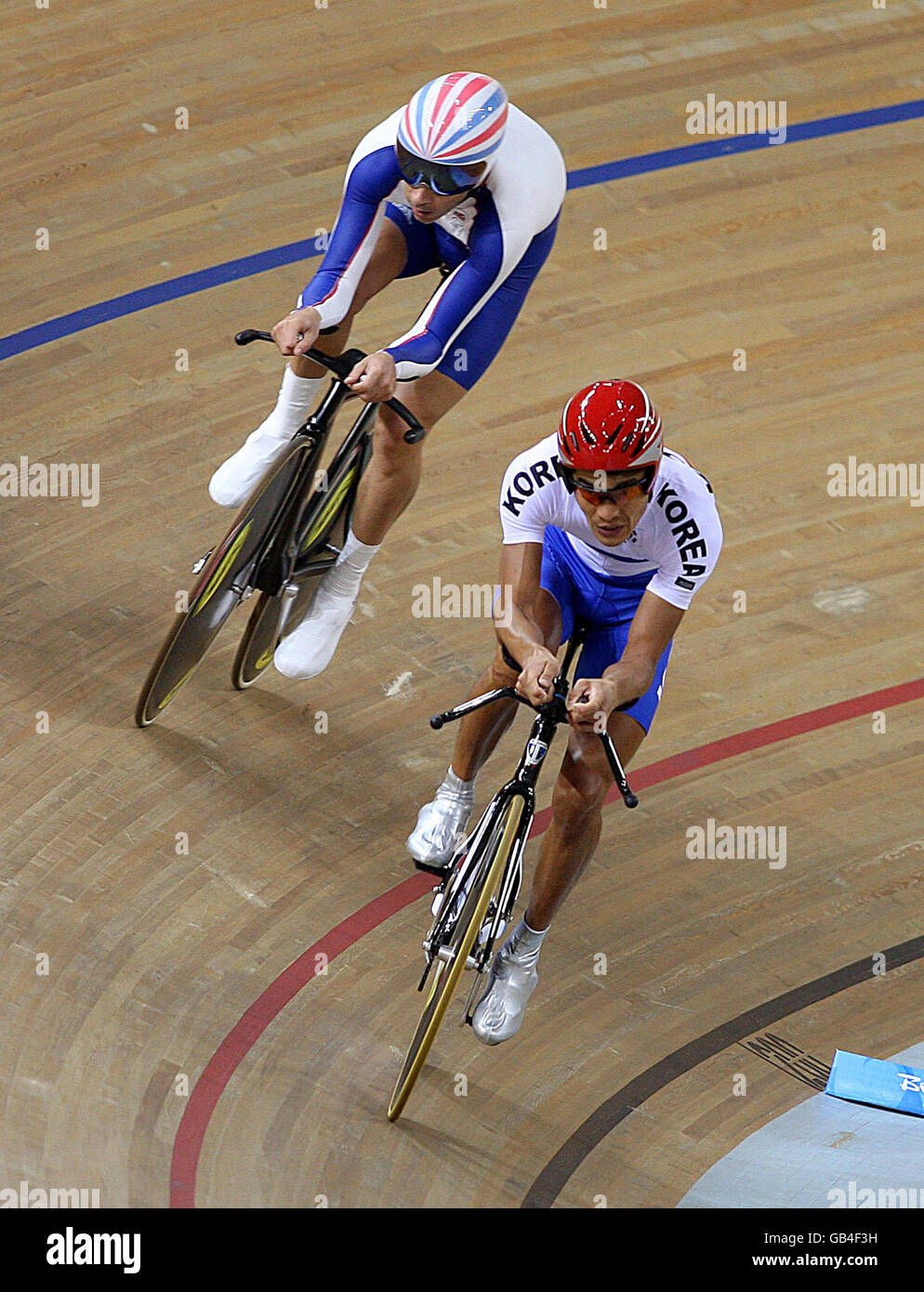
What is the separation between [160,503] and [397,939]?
1.60 m

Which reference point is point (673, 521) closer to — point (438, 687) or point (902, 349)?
point (438, 687)

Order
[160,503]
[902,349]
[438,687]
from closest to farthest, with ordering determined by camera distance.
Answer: [438,687], [160,503], [902,349]

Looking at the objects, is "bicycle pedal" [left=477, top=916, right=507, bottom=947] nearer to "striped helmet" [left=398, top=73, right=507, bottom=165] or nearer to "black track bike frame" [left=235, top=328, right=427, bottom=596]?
"black track bike frame" [left=235, top=328, right=427, bottom=596]

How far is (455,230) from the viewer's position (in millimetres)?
3648

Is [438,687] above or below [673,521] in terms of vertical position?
below

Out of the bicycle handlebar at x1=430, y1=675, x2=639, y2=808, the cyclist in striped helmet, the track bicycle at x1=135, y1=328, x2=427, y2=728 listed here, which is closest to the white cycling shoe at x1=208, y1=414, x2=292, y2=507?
the cyclist in striped helmet

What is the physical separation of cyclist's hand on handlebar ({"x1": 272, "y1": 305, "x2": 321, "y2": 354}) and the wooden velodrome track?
1015 mm

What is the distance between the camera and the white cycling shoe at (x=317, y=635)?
13.0ft

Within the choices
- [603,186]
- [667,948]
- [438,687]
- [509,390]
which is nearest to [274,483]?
[438,687]

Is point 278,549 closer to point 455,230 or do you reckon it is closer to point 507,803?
point 455,230

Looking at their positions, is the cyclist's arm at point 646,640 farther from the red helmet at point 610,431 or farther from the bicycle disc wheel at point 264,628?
the bicycle disc wheel at point 264,628

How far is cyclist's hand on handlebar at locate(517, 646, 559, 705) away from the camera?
293cm

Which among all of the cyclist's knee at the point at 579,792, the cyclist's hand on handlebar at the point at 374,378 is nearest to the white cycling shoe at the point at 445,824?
the cyclist's knee at the point at 579,792

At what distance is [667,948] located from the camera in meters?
3.68
